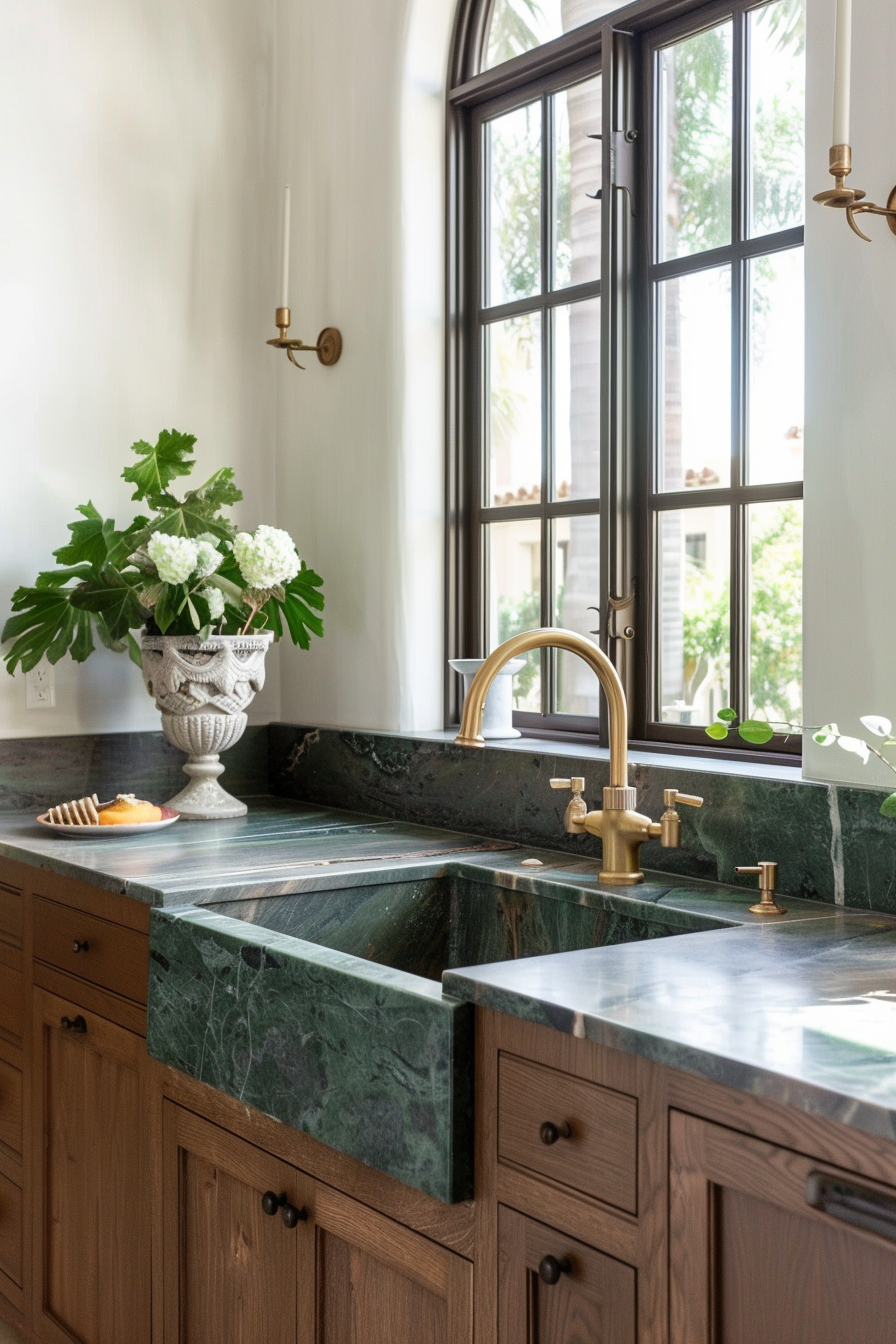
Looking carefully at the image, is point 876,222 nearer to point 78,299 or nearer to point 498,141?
point 498,141

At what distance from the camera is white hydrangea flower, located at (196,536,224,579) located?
8.12 feet

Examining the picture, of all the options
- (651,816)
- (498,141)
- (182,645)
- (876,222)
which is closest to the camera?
(876,222)

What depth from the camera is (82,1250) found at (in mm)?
2041

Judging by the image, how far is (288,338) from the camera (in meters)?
2.92

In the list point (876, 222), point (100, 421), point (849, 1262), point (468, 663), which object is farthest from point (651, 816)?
point (100, 421)

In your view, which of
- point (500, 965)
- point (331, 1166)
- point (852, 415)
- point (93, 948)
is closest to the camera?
point (500, 965)

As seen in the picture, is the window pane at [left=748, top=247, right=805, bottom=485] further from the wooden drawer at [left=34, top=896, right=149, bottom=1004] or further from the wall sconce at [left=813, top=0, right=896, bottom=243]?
the wooden drawer at [left=34, top=896, right=149, bottom=1004]

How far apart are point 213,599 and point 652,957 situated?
1.33 metres

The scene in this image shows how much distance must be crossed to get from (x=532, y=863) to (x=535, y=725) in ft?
2.01

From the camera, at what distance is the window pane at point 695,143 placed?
2.24m

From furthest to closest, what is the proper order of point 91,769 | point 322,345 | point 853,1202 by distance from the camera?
point 322,345, point 91,769, point 853,1202

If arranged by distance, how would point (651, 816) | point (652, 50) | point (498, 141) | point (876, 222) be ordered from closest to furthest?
point (876, 222)
point (651, 816)
point (652, 50)
point (498, 141)

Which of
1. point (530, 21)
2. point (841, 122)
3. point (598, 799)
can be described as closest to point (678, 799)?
point (598, 799)

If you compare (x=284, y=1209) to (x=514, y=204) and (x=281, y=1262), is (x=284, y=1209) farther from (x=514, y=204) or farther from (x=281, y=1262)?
(x=514, y=204)
